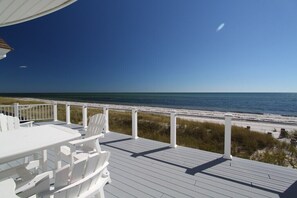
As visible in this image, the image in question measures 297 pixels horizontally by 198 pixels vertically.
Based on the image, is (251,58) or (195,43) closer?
(195,43)

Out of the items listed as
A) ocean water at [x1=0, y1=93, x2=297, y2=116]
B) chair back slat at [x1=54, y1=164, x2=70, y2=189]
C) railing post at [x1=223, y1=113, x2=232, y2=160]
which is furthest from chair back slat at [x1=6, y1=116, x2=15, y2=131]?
ocean water at [x1=0, y1=93, x2=297, y2=116]

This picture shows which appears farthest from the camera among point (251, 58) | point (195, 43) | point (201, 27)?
point (251, 58)

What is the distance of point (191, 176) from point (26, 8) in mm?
2873

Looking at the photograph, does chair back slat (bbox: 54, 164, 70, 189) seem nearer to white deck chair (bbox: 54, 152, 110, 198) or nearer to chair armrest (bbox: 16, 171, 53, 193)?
white deck chair (bbox: 54, 152, 110, 198)

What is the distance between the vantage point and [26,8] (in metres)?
1.55

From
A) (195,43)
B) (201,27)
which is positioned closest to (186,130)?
(201,27)

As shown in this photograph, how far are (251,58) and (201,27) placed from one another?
15.3m

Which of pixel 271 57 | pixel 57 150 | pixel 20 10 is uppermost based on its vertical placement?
pixel 271 57

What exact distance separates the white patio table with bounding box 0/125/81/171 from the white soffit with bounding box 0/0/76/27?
4.15 ft

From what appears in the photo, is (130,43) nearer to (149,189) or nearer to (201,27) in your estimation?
(201,27)

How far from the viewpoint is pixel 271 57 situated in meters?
26.6

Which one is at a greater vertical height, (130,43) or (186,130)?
(130,43)

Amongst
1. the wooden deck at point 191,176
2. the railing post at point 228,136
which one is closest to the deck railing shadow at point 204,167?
the wooden deck at point 191,176

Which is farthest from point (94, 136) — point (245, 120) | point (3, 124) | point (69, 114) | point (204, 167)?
point (69, 114)
